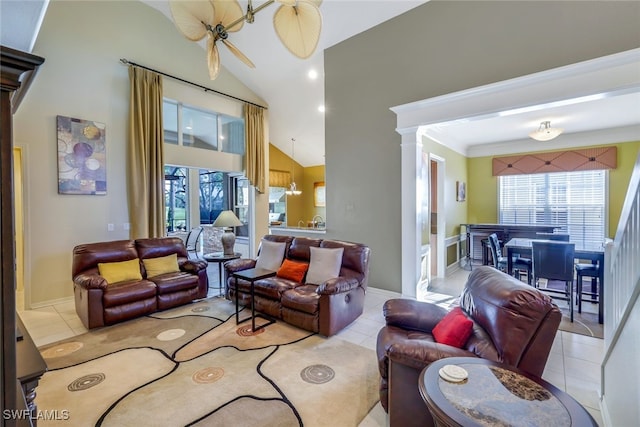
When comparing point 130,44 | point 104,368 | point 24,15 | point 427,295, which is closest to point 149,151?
point 130,44

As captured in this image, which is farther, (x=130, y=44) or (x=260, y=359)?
(x=130, y=44)

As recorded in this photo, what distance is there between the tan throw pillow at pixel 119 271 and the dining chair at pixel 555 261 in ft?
18.1

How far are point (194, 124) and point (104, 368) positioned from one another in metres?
4.98

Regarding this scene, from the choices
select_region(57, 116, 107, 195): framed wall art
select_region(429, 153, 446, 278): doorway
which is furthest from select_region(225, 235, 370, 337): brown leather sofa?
select_region(429, 153, 446, 278): doorway

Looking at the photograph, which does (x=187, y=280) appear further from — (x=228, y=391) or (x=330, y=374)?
(x=330, y=374)

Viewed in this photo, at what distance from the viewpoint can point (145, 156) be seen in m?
5.02

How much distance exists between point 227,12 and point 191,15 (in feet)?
0.95

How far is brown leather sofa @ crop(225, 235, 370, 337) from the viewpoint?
3.17m

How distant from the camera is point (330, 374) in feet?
8.14

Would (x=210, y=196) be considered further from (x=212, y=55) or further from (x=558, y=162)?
(x=558, y=162)

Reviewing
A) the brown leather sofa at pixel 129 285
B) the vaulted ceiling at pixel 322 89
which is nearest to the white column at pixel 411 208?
the vaulted ceiling at pixel 322 89

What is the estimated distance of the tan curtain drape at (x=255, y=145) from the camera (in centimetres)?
679

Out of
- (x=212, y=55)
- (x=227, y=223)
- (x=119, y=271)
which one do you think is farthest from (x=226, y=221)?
(x=212, y=55)

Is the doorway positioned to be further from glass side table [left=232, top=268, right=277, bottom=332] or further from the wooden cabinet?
the wooden cabinet
